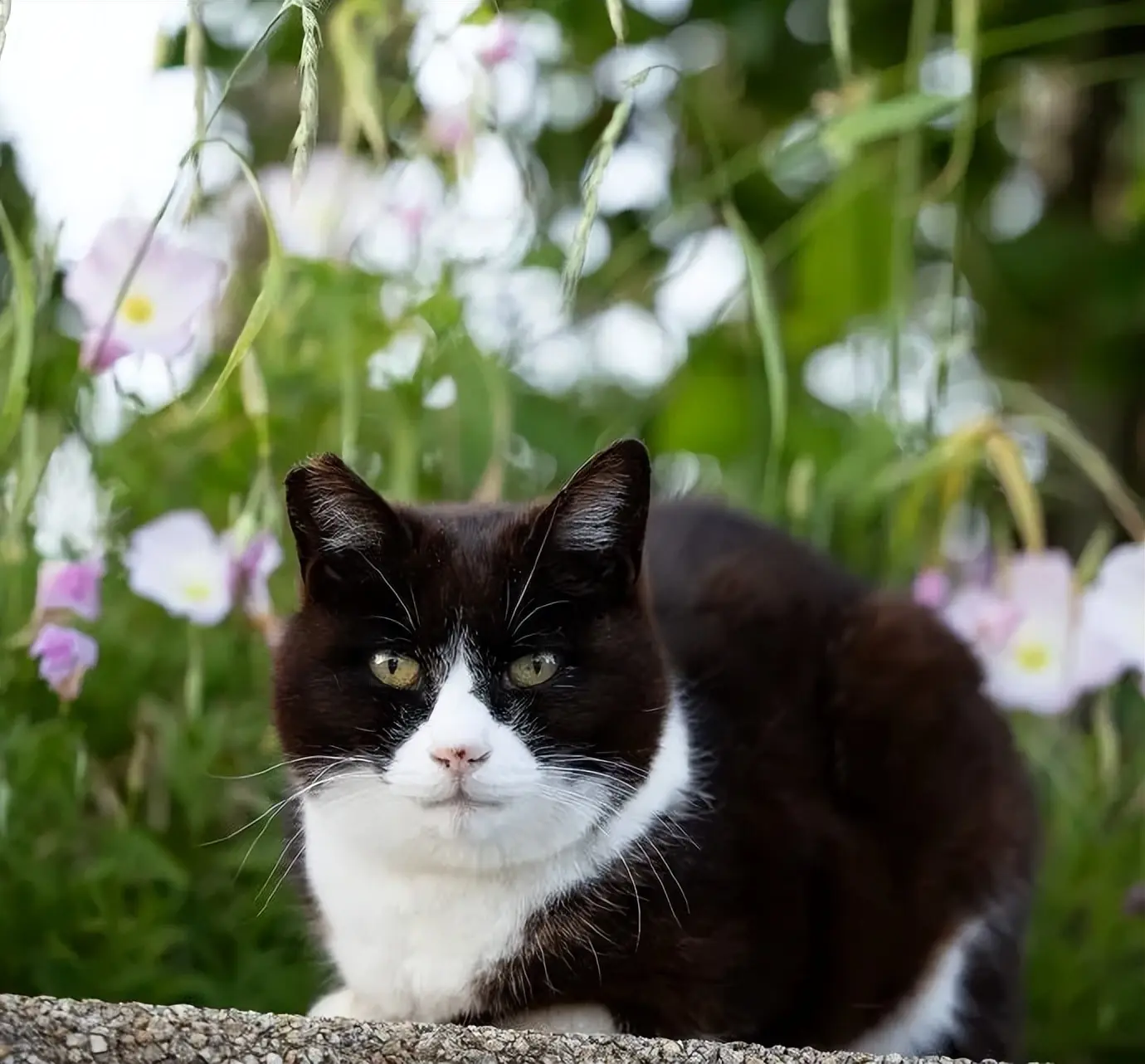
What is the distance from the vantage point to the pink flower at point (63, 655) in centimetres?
130

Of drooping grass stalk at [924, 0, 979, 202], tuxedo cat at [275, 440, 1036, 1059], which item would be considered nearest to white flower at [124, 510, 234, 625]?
tuxedo cat at [275, 440, 1036, 1059]

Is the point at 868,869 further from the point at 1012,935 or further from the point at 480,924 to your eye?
the point at 480,924

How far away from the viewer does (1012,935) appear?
1.47m

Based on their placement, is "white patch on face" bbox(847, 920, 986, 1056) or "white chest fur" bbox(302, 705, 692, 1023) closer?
"white chest fur" bbox(302, 705, 692, 1023)

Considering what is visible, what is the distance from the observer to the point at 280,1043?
822 millimetres

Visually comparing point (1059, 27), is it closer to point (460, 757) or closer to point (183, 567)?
point (183, 567)

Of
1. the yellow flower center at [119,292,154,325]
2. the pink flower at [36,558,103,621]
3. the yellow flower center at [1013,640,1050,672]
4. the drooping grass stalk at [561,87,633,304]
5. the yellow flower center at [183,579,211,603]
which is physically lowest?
the yellow flower center at [1013,640,1050,672]

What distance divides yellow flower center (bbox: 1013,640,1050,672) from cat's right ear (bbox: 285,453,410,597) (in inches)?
34.2

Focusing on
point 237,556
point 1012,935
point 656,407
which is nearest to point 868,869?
point 1012,935

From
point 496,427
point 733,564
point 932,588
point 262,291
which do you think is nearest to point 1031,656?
point 932,588

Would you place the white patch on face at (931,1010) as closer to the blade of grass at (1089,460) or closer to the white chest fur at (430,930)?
the white chest fur at (430,930)

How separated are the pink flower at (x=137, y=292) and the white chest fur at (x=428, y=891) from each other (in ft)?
1.50

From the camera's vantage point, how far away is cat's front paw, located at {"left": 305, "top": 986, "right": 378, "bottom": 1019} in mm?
1218

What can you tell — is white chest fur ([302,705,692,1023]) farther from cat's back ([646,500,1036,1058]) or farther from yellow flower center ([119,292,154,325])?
yellow flower center ([119,292,154,325])
